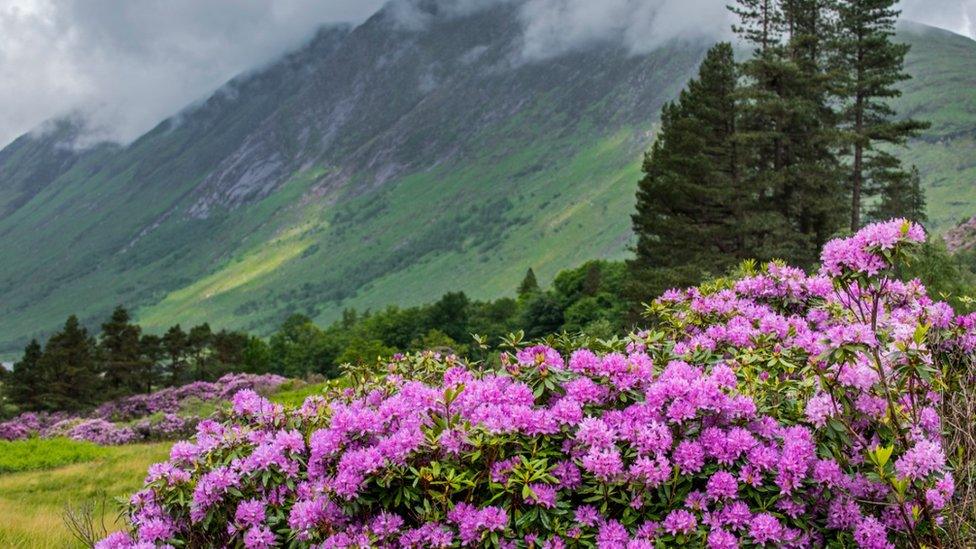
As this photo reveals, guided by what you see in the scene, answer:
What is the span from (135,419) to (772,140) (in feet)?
110

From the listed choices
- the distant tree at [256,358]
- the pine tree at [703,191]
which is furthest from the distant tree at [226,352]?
the pine tree at [703,191]

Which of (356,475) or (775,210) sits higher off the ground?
Result: (356,475)

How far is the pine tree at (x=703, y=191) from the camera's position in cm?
3450

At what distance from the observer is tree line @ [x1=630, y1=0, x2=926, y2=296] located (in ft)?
109

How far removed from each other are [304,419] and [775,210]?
109 ft

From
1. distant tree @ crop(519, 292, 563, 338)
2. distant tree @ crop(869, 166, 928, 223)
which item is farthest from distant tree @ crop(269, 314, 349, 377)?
distant tree @ crop(869, 166, 928, 223)

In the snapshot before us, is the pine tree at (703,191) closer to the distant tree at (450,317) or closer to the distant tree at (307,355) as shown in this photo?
the distant tree at (450,317)

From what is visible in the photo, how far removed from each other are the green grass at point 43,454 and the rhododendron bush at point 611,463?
1684cm

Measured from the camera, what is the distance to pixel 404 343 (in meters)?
89.1

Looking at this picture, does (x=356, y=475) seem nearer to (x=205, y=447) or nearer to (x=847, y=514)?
(x=205, y=447)

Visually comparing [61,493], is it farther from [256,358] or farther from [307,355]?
[307,355]

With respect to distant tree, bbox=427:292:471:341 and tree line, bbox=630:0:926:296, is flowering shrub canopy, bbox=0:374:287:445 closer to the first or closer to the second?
tree line, bbox=630:0:926:296

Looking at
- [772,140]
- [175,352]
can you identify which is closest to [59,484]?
[772,140]

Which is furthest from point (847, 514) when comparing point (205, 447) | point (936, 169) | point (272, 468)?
point (936, 169)
